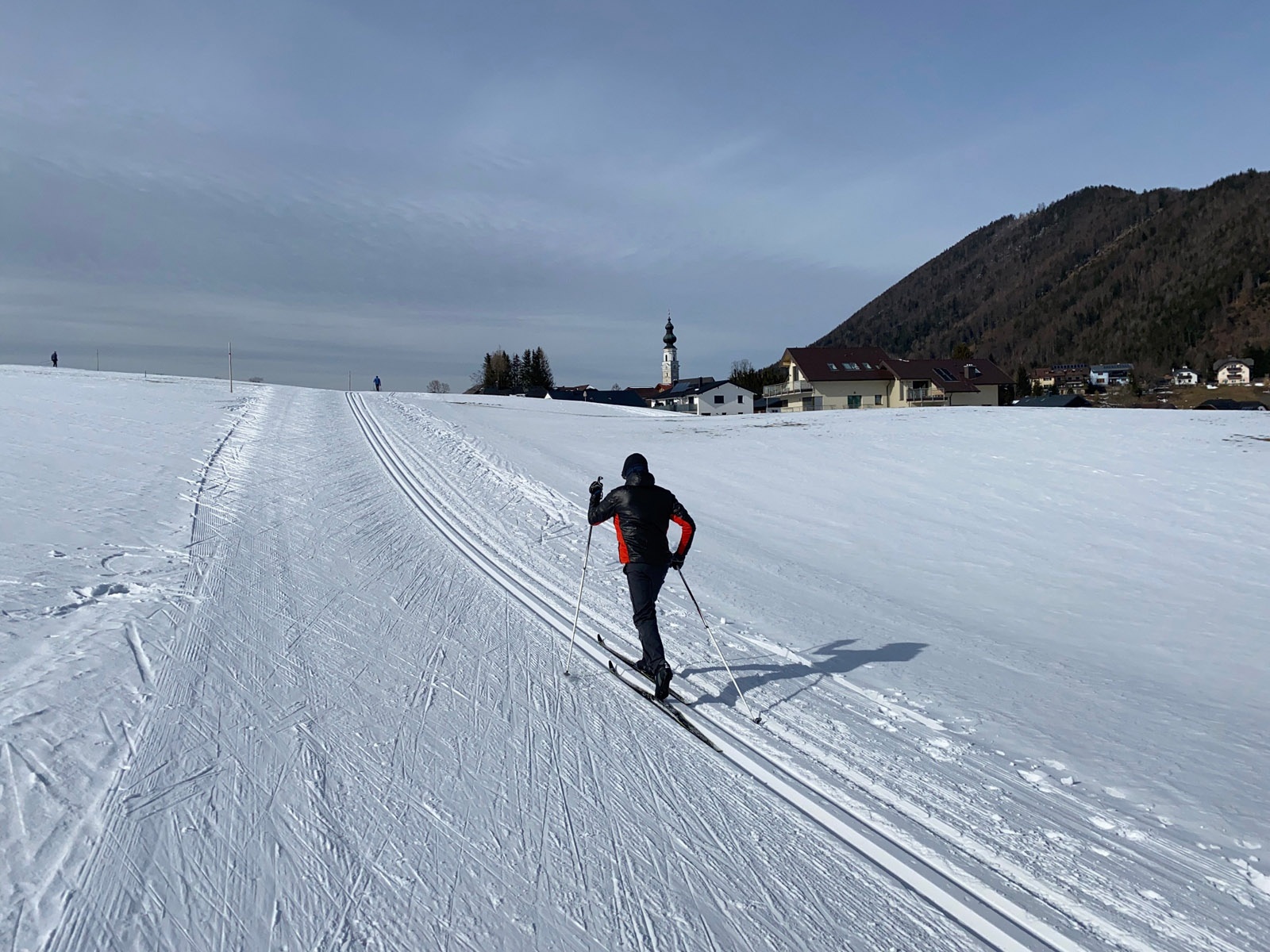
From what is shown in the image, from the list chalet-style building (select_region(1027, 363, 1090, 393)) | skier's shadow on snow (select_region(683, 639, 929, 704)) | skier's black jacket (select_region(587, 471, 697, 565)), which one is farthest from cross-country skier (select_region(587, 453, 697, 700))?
chalet-style building (select_region(1027, 363, 1090, 393))

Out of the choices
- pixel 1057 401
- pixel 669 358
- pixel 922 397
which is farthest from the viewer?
pixel 669 358

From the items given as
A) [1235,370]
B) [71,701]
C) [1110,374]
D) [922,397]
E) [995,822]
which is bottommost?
[995,822]

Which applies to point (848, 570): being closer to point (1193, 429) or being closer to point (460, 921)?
point (460, 921)

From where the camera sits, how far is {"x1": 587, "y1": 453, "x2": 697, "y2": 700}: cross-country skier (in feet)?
19.6

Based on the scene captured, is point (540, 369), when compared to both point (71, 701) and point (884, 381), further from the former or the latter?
point (71, 701)

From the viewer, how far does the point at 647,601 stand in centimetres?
603

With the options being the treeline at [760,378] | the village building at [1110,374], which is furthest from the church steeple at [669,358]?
the village building at [1110,374]

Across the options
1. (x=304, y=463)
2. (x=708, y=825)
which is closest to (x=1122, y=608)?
(x=708, y=825)

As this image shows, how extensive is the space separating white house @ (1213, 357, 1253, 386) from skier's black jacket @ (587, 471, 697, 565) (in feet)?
571

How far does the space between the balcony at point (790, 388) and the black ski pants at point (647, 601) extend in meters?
69.6

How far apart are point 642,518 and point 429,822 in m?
2.89

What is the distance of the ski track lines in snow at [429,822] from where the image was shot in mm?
3229

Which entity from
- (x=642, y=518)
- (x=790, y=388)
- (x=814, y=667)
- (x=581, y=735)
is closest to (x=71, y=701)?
(x=581, y=735)

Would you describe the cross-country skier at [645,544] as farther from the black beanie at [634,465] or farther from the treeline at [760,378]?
the treeline at [760,378]
